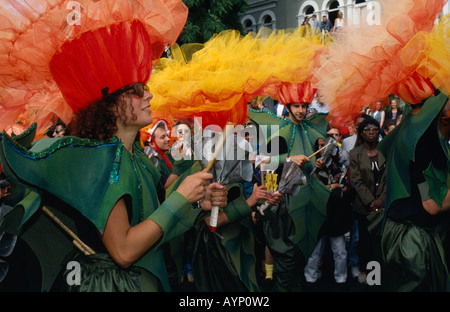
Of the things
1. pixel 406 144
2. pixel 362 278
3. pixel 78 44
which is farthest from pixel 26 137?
pixel 362 278

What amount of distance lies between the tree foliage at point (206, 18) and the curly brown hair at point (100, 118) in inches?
690

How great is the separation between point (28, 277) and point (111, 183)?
1749mm

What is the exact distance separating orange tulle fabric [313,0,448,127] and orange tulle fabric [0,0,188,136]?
1560mm

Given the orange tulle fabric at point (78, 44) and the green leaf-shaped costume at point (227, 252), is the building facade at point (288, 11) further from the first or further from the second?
the orange tulle fabric at point (78, 44)

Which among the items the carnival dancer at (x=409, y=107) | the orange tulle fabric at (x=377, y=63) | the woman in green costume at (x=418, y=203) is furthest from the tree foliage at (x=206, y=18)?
the woman in green costume at (x=418, y=203)

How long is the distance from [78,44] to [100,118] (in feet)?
1.22

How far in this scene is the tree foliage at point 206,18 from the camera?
776 inches

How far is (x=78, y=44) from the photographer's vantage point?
2141 millimetres

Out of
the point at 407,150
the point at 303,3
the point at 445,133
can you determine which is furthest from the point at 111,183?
the point at 303,3

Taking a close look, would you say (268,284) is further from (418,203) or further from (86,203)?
(86,203)

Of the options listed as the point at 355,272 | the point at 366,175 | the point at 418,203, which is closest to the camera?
the point at 418,203

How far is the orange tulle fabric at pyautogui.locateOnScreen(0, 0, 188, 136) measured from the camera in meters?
2.14

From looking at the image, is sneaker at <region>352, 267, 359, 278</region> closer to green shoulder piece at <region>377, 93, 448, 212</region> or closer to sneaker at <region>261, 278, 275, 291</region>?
sneaker at <region>261, 278, 275, 291</region>

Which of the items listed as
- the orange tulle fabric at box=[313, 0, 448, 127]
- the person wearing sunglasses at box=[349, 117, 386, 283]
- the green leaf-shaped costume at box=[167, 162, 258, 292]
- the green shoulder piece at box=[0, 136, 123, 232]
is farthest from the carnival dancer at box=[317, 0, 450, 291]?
the person wearing sunglasses at box=[349, 117, 386, 283]
